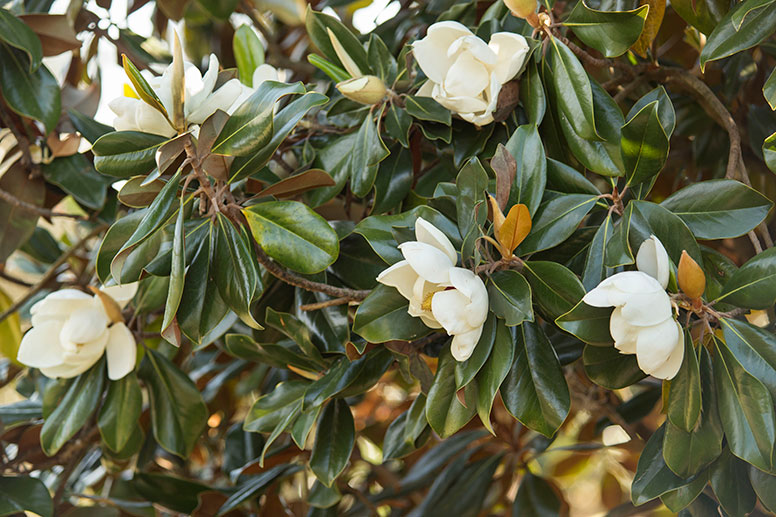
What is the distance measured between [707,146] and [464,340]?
0.75m

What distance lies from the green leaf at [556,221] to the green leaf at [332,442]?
1.12ft

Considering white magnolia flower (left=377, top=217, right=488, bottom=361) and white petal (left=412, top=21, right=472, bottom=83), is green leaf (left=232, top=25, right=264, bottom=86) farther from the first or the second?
white magnolia flower (left=377, top=217, right=488, bottom=361)

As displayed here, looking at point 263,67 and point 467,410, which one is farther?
point 263,67

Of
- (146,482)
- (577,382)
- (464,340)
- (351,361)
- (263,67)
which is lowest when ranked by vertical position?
(577,382)

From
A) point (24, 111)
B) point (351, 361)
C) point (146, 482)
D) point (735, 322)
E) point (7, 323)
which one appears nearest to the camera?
point (735, 322)

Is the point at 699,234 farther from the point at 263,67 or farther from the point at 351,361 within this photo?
the point at 263,67

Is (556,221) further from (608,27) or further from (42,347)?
(42,347)

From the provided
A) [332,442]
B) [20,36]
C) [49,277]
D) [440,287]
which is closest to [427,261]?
[440,287]

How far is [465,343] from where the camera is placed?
65 cm

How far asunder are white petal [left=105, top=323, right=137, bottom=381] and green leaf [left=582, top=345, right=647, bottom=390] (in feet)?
1.98

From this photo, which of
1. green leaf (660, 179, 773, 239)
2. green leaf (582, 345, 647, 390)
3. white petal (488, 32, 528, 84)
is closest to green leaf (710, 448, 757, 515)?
green leaf (582, 345, 647, 390)

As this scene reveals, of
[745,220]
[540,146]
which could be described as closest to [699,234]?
[745,220]

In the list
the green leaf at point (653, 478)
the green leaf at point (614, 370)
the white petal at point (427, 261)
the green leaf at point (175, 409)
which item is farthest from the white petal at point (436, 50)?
the green leaf at point (175, 409)

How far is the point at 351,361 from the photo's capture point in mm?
812
